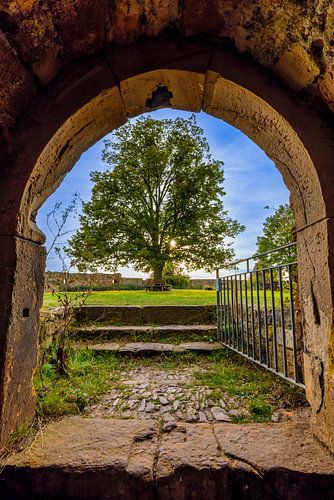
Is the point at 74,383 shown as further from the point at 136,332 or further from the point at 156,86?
the point at 156,86

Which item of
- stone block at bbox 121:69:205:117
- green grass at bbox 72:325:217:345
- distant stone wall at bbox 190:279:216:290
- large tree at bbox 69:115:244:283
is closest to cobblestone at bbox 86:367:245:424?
green grass at bbox 72:325:217:345

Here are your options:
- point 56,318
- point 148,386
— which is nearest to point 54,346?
point 56,318

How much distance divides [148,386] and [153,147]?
443 inches

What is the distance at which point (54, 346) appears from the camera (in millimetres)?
3242

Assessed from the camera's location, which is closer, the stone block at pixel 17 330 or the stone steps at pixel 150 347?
the stone block at pixel 17 330

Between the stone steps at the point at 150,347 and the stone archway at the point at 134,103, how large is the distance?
90.6 inches

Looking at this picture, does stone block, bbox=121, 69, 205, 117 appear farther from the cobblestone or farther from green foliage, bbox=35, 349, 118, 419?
the cobblestone

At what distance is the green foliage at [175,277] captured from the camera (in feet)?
51.6

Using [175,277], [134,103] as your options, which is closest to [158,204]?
[175,277]

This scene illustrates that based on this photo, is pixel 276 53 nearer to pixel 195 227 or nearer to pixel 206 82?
pixel 206 82

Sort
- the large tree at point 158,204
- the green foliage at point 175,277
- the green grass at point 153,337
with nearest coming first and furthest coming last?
the green grass at point 153,337, the large tree at point 158,204, the green foliage at point 175,277

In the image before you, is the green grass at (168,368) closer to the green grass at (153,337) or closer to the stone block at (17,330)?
the stone block at (17,330)

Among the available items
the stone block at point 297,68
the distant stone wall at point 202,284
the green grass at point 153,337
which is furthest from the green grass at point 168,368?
the distant stone wall at point 202,284

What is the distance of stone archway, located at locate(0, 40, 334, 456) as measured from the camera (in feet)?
4.82
